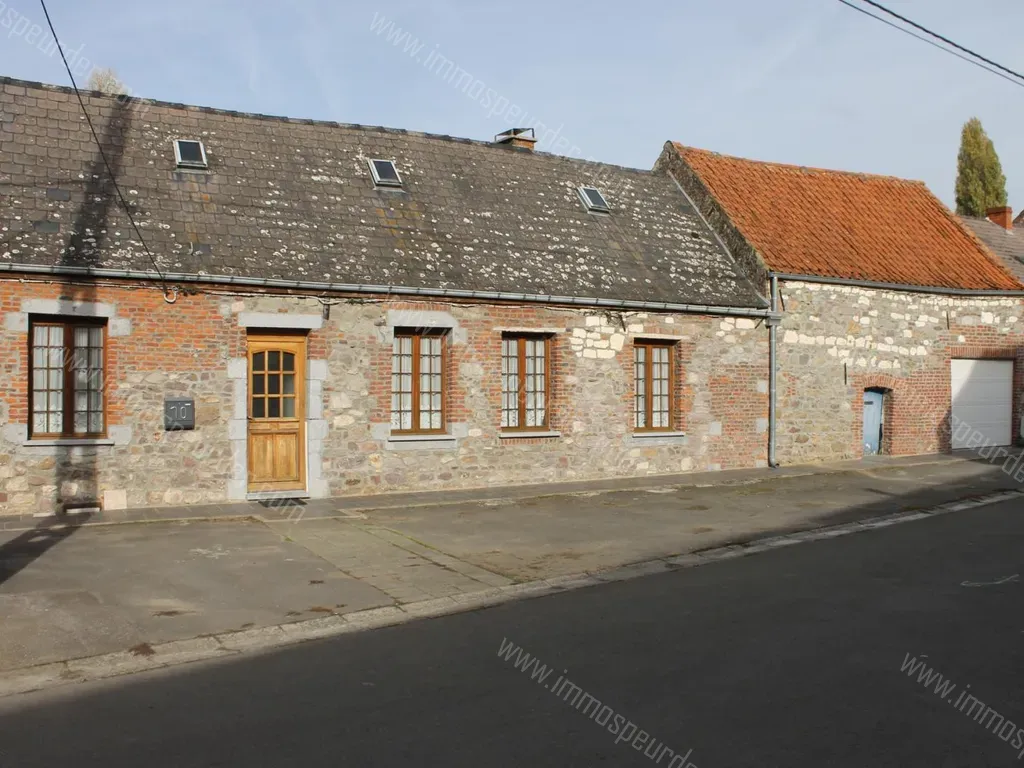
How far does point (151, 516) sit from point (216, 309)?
295 centimetres

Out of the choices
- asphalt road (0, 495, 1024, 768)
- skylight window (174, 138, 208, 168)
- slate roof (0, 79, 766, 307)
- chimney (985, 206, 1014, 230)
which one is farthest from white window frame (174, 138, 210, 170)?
chimney (985, 206, 1014, 230)

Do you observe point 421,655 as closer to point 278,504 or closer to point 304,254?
point 278,504

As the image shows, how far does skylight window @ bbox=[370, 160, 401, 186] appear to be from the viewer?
1664cm

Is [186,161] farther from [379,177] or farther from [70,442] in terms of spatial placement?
[70,442]

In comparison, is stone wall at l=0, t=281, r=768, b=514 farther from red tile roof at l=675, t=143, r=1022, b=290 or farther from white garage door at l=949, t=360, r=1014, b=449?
white garage door at l=949, t=360, r=1014, b=449

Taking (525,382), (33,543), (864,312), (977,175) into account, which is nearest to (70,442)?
(33,543)

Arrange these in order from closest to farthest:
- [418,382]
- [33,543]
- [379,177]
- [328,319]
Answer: [33,543] → [328,319] → [418,382] → [379,177]

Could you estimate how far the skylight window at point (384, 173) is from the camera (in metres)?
16.6

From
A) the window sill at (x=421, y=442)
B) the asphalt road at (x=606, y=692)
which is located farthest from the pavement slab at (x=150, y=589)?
the window sill at (x=421, y=442)

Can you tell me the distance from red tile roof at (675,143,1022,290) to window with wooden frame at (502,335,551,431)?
5.27 meters

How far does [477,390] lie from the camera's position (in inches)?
608

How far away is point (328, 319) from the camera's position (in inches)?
557

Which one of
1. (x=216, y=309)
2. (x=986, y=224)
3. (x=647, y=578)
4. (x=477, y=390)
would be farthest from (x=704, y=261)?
(x=986, y=224)

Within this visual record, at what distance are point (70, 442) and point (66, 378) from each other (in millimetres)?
901
